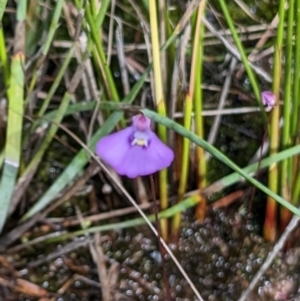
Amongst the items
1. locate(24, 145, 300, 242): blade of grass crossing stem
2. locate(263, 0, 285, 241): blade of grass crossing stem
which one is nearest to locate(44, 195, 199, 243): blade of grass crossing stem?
locate(24, 145, 300, 242): blade of grass crossing stem

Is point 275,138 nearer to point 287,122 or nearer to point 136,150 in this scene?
point 287,122

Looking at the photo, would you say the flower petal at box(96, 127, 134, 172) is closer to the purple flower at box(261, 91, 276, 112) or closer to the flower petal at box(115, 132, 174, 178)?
the flower petal at box(115, 132, 174, 178)

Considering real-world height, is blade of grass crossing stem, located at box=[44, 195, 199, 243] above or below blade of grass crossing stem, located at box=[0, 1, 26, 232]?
below

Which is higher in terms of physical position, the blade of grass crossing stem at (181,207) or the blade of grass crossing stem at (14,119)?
the blade of grass crossing stem at (14,119)

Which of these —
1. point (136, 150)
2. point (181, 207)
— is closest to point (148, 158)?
point (136, 150)

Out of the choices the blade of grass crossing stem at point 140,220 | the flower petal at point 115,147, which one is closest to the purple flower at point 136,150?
the flower petal at point 115,147

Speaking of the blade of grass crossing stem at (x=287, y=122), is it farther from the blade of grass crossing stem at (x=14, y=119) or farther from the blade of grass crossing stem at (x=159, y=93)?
the blade of grass crossing stem at (x=14, y=119)
